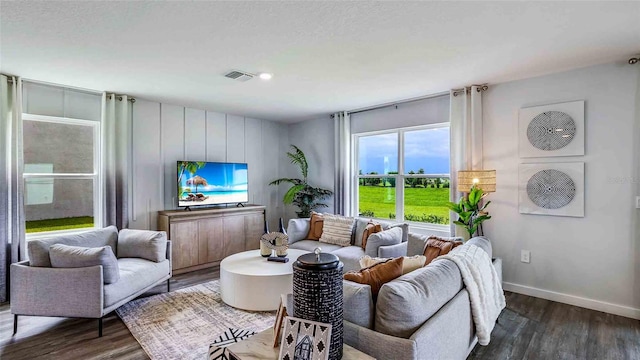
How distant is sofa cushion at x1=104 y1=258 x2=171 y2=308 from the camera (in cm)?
277

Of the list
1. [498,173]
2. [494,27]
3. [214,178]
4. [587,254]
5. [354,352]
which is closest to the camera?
[354,352]

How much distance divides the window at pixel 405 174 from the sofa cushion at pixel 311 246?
1.24 meters

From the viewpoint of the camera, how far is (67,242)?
310cm

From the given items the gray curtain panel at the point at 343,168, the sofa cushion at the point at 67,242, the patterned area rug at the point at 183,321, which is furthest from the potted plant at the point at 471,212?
the sofa cushion at the point at 67,242

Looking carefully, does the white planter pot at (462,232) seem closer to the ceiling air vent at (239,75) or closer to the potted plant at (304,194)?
the potted plant at (304,194)

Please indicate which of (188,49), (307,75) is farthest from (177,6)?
(307,75)

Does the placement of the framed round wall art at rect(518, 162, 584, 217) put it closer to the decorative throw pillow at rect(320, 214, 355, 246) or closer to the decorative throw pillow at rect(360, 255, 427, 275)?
the decorative throw pillow at rect(320, 214, 355, 246)

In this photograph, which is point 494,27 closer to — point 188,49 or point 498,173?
point 498,173

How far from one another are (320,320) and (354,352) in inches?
10.7

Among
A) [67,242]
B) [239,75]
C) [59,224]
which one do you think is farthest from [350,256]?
[59,224]

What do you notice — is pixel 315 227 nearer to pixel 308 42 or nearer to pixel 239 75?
pixel 239 75

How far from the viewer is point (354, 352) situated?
1.43 meters

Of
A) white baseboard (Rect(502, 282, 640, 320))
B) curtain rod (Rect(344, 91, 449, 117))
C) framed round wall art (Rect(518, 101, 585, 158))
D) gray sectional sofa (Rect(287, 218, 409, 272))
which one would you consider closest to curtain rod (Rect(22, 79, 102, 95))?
gray sectional sofa (Rect(287, 218, 409, 272))

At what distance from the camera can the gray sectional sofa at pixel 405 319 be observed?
147 cm
